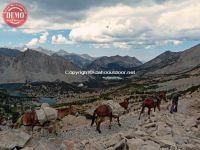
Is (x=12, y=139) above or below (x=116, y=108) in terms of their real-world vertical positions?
below

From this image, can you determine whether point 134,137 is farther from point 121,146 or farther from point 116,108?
point 116,108

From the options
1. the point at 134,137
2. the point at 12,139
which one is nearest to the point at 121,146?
the point at 134,137

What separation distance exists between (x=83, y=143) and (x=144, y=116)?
42.4 feet

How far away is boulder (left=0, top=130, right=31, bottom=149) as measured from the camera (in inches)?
1062

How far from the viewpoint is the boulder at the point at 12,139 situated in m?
27.0

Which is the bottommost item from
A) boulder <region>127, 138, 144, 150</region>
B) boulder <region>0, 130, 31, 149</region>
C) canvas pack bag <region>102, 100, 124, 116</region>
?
boulder <region>0, 130, 31, 149</region>

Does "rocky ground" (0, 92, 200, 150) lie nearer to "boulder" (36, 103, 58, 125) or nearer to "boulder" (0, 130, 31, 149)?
"boulder" (0, 130, 31, 149)

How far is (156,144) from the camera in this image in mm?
25188

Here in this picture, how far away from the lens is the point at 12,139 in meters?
27.8

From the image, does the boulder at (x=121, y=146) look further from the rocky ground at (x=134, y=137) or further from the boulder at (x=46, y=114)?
the boulder at (x=46, y=114)

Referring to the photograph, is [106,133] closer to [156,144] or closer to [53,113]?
[53,113]

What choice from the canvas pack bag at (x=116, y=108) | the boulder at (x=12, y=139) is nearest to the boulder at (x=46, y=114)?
the boulder at (x=12, y=139)

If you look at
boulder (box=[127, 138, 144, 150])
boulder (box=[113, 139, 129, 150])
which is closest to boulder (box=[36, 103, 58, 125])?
boulder (box=[127, 138, 144, 150])

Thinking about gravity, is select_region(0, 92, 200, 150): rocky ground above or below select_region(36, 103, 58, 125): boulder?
below
